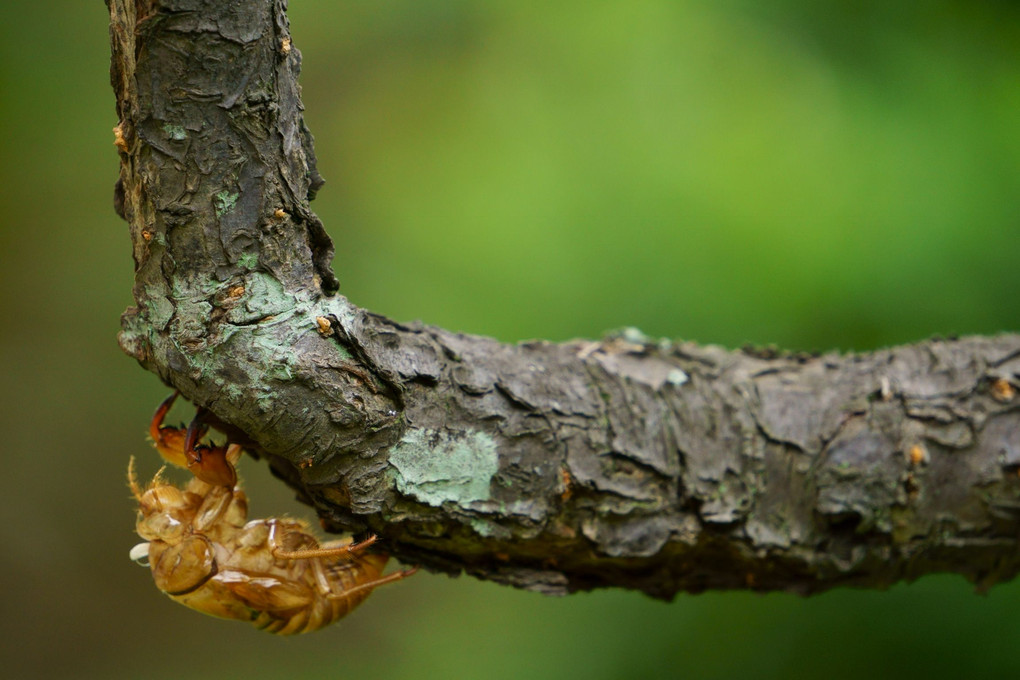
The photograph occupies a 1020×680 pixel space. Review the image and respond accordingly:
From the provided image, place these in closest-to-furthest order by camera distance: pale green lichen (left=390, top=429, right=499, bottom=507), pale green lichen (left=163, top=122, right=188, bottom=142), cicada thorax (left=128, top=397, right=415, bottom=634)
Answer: pale green lichen (left=163, top=122, right=188, bottom=142)
pale green lichen (left=390, top=429, right=499, bottom=507)
cicada thorax (left=128, top=397, right=415, bottom=634)

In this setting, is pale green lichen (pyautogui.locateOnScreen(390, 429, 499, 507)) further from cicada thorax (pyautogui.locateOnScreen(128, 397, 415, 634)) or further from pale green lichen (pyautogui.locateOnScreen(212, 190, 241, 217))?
pale green lichen (pyautogui.locateOnScreen(212, 190, 241, 217))

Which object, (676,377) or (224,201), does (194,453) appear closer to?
(224,201)

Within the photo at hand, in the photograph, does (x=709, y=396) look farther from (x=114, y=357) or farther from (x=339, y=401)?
(x=114, y=357)

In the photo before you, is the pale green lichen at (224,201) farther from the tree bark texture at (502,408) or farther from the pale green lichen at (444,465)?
the pale green lichen at (444,465)

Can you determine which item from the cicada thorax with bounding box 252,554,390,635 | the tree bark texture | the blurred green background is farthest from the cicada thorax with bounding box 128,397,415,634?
the blurred green background

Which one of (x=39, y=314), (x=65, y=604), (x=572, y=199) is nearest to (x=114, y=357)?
(x=39, y=314)

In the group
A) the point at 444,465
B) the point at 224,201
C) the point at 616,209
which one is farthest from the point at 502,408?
the point at 616,209

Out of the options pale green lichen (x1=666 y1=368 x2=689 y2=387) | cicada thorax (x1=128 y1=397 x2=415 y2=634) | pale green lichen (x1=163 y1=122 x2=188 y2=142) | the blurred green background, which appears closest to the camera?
pale green lichen (x1=163 y1=122 x2=188 y2=142)
